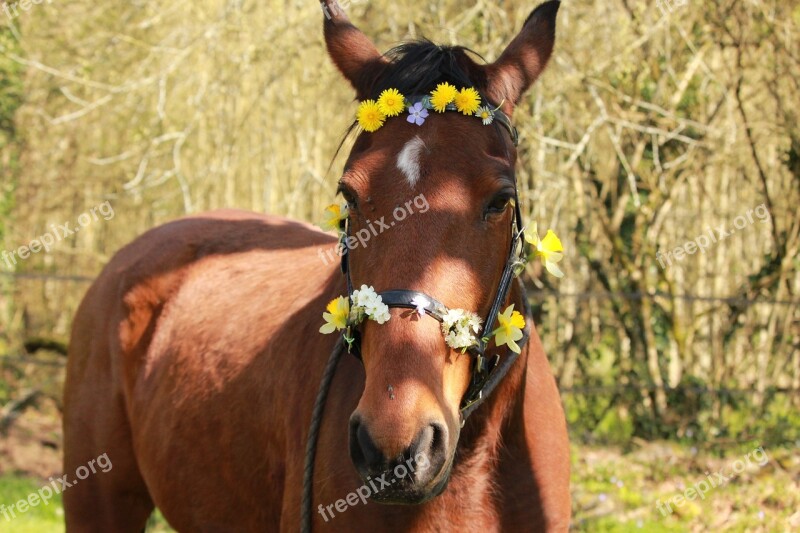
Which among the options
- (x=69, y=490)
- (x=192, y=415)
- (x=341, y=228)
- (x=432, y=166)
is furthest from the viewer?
(x=69, y=490)

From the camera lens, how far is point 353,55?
268cm

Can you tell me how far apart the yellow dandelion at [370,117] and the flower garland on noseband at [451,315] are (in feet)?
0.82

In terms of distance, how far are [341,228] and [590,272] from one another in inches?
239

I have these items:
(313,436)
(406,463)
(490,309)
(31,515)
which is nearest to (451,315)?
(490,309)

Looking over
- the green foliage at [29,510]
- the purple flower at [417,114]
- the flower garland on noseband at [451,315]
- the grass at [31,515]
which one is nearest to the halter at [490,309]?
the flower garland on noseband at [451,315]

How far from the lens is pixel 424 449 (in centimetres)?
189

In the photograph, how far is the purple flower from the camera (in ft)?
7.56

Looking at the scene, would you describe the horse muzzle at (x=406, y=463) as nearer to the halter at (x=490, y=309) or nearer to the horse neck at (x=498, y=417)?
the halter at (x=490, y=309)

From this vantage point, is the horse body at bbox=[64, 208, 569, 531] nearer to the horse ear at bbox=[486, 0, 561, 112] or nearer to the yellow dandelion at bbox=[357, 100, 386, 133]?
the yellow dandelion at bbox=[357, 100, 386, 133]

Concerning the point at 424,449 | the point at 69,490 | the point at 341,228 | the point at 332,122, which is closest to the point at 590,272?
the point at 332,122

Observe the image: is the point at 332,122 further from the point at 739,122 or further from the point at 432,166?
the point at 432,166

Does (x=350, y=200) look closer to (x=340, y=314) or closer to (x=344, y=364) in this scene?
(x=340, y=314)

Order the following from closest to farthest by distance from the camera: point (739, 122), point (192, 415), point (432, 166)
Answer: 1. point (432, 166)
2. point (192, 415)
3. point (739, 122)

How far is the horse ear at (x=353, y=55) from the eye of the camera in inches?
103
